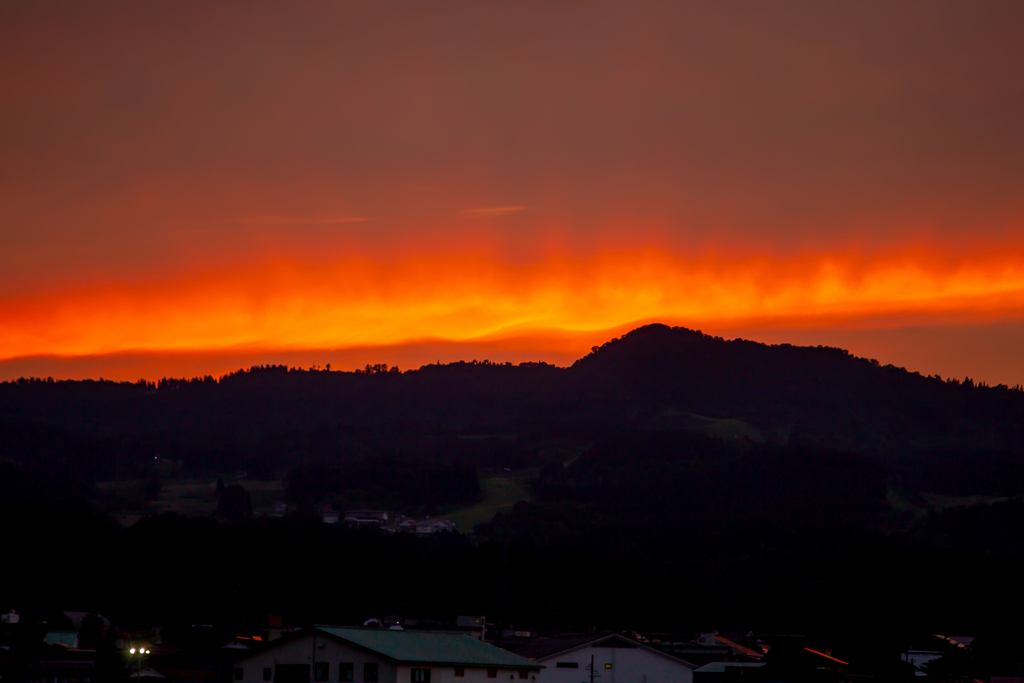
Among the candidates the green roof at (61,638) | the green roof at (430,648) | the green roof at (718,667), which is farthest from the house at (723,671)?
the green roof at (61,638)

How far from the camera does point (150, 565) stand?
195m

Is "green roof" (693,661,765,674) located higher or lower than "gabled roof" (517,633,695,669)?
lower

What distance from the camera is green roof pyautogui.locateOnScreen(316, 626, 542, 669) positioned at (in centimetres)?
7850

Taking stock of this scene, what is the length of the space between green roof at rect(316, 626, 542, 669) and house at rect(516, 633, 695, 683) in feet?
38.2

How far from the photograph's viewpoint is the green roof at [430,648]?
3091 inches

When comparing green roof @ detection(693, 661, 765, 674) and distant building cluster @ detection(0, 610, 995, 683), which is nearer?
distant building cluster @ detection(0, 610, 995, 683)

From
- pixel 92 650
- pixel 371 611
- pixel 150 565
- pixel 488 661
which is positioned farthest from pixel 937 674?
pixel 150 565

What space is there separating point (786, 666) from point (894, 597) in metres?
122

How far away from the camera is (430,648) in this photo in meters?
81.7

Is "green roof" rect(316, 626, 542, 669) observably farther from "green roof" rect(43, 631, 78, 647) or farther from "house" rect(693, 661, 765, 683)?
"green roof" rect(43, 631, 78, 647)

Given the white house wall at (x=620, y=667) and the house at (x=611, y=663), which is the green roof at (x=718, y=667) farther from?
the white house wall at (x=620, y=667)

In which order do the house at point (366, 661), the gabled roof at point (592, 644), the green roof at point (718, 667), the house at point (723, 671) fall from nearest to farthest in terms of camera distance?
1. the house at point (366, 661)
2. the house at point (723, 671)
3. the green roof at point (718, 667)
4. the gabled roof at point (592, 644)

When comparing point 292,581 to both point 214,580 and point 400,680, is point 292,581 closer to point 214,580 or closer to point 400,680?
point 214,580

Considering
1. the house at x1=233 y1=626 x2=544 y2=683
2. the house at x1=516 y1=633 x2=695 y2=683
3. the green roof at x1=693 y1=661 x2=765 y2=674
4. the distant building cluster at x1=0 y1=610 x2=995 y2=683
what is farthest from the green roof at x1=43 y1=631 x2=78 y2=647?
the green roof at x1=693 y1=661 x2=765 y2=674
